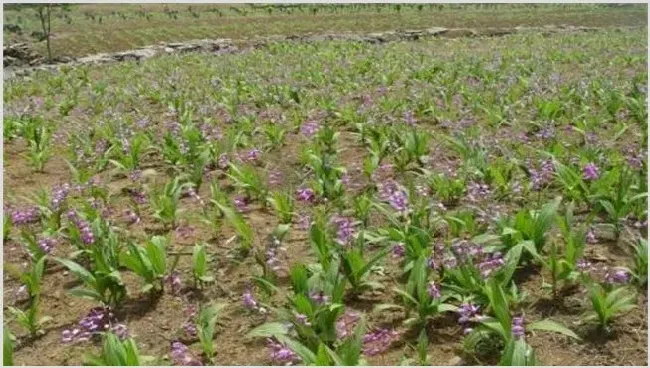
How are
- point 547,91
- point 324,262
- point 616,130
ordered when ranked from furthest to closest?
point 547,91
point 616,130
point 324,262

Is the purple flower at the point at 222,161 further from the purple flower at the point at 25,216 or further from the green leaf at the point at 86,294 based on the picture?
the green leaf at the point at 86,294

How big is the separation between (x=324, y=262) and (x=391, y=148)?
365 cm

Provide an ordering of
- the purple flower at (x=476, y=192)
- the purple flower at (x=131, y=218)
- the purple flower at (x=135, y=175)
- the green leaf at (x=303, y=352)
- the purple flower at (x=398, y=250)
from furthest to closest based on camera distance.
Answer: the purple flower at (x=135, y=175) < the purple flower at (x=131, y=218) < the purple flower at (x=476, y=192) < the purple flower at (x=398, y=250) < the green leaf at (x=303, y=352)

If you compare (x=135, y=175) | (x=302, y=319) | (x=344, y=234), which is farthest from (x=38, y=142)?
(x=302, y=319)

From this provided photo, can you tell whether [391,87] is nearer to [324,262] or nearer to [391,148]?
[391,148]

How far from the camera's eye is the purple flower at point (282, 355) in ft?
12.2

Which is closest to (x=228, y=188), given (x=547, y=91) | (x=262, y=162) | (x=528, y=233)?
(x=262, y=162)

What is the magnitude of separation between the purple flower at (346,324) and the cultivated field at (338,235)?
0.03 meters

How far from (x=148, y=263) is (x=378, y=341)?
6.08 ft

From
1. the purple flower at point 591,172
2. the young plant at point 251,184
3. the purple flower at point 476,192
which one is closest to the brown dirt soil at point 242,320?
the young plant at point 251,184

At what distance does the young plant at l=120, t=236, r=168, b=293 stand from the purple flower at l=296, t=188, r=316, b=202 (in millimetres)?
1891

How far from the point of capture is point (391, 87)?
1399cm

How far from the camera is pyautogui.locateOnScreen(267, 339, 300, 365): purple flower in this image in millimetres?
3720

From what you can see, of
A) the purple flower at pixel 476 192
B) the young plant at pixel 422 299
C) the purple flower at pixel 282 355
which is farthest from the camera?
the purple flower at pixel 476 192
